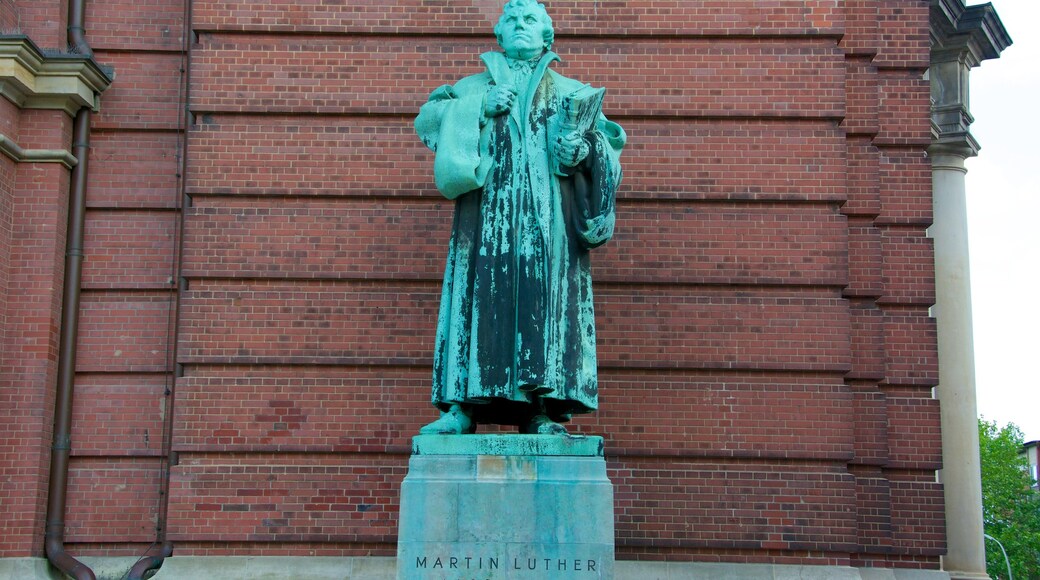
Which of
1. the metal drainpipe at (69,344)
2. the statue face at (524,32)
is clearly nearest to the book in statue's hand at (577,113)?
the statue face at (524,32)

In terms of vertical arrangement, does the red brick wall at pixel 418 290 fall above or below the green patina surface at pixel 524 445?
above

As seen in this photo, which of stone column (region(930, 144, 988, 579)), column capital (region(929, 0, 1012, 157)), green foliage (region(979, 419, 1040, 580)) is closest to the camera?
stone column (region(930, 144, 988, 579))

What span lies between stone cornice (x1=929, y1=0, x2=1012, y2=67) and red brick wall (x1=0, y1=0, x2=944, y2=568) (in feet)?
11.7

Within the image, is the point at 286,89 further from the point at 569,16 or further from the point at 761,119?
the point at 761,119

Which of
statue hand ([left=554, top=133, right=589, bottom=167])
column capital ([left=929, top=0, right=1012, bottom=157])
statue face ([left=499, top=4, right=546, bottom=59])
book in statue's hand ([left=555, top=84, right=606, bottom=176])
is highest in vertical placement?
column capital ([left=929, top=0, right=1012, bottom=157])

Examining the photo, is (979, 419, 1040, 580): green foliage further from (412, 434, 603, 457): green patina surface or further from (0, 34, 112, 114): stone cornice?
(412, 434, 603, 457): green patina surface

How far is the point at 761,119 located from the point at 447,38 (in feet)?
9.76

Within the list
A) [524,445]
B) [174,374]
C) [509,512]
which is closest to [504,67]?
[524,445]

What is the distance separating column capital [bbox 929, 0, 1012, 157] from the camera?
16344mm

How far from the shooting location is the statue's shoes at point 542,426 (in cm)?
845

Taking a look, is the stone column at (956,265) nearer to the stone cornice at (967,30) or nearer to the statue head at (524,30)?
the stone cornice at (967,30)

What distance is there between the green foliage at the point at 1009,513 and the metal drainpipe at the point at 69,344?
41.4m

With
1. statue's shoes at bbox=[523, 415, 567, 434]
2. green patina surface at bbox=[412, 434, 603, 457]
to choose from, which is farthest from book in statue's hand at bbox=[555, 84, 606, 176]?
green patina surface at bbox=[412, 434, 603, 457]

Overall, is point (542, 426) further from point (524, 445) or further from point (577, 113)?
point (577, 113)
